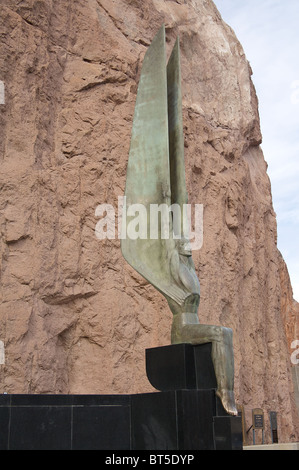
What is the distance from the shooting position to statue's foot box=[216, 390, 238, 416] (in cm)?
398

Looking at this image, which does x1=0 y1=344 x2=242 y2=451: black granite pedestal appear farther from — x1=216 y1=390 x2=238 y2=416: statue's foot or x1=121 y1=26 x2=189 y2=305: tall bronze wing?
x1=121 y1=26 x2=189 y2=305: tall bronze wing

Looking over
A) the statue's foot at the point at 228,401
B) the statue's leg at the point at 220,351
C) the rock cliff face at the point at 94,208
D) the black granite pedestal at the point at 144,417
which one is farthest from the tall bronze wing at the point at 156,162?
the rock cliff face at the point at 94,208

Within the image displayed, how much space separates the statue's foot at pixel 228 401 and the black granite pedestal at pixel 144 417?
0.15 feet

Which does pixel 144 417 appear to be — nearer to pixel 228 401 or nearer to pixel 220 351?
pixel 228 401

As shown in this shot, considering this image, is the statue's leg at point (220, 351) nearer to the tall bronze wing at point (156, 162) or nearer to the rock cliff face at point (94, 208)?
the tall bronze wing at point (156, 162)

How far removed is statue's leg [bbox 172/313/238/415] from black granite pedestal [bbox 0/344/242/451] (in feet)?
0.22

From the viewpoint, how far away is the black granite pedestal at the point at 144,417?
3943 millimetres

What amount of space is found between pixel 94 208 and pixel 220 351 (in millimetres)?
6036

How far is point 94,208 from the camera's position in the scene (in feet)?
32.1
